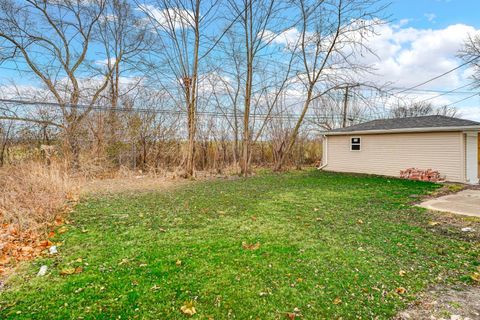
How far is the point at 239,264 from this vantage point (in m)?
2.73

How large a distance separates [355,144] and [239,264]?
1062 centimetres

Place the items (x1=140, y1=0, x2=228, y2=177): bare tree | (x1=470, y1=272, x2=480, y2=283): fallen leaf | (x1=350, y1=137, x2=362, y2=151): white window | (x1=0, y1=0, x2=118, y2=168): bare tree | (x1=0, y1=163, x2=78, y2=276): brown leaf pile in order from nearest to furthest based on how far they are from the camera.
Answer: (x1=470, y1=272, x2=480, y2=283): fallen leaf → (x1=0, y1=163, x2=78, y2=276): brown leaf pile → (x1=140, y1=0, x2=228, y2=177): bare tree → (x1=0, y1=0, x2=118, y2=168): bare tree → (x1=350, y1=137, x2=362, y2=151): white window

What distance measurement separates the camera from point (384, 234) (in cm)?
371

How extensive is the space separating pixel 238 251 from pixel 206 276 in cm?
67

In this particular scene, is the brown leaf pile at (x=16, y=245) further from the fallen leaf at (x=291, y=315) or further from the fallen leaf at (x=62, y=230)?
the fallen leaf at (x=291, y=315)

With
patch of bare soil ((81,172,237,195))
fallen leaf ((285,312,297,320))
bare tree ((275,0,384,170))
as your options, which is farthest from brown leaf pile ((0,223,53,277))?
bare tree ((275,0,384,170))

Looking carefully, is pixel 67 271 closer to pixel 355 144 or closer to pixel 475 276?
pixel 475 276

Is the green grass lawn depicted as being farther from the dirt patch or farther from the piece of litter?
the dirt patch

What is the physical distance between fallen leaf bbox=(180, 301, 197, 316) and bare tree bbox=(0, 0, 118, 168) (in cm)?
940

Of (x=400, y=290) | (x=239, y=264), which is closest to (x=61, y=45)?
(x=239, y=264)

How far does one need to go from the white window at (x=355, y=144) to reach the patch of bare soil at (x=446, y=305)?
1004 centimetres

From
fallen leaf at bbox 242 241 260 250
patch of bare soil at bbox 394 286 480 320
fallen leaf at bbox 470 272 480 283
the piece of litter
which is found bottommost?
patch of bare soil at bbox 394 286 480 320

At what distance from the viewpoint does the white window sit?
1168 cm

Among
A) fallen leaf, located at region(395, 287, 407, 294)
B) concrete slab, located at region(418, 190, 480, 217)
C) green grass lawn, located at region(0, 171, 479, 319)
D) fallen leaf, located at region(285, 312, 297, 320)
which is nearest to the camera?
fallen leaf, located at region(285, 312, 297, 320)
